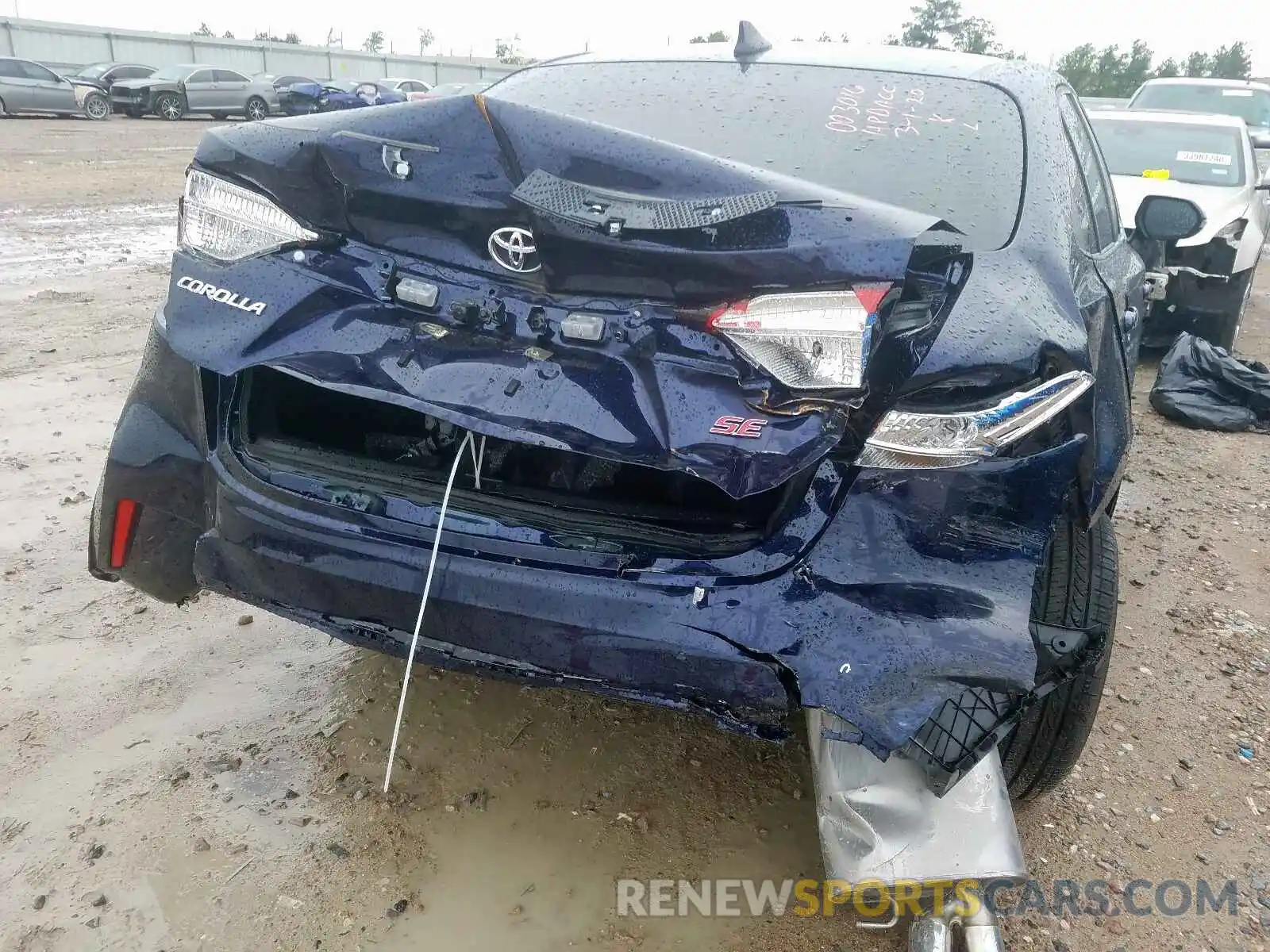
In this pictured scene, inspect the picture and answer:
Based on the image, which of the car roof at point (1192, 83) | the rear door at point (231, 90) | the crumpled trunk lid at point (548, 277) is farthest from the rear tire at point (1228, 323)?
the rear door at point (231, 90)

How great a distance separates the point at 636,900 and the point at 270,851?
0.76 m

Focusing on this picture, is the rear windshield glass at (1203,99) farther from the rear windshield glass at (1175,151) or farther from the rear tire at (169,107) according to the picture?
the rear tire at (169,107)

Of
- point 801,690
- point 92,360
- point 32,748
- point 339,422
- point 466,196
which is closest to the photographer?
point 801,690

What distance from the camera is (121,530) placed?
2.07m

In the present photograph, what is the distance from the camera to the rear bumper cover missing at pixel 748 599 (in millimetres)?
1551

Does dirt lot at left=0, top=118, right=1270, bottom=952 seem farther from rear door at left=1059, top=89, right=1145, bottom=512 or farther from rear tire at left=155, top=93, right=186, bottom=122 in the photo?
rear tire at left=155, top=93, right=186, bottom=122

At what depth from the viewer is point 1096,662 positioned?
1.81m

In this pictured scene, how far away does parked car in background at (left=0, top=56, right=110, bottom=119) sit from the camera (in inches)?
737

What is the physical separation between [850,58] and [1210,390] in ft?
12.3

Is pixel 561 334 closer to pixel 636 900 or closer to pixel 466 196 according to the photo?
pixel 466 196

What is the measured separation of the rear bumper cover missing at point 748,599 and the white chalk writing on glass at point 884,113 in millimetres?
1053

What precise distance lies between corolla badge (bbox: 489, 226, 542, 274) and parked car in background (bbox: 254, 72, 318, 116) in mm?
22223

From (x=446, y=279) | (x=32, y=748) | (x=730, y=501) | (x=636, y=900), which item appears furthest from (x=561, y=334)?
(x=32, y=748)

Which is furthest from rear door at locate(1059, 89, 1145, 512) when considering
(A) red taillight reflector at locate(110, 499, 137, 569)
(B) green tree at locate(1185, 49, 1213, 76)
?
(B) green tree at locate(1185, 49, 1213, 76)
